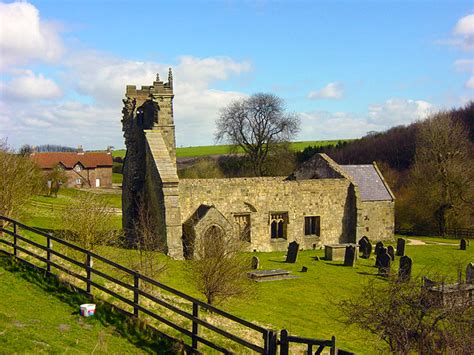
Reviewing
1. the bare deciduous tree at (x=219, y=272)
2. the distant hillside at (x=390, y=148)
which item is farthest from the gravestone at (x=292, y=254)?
the distant hillside at (x=390, y=148)

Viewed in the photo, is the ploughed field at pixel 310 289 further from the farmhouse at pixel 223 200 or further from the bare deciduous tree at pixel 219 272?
the farmhouse at pixel 223 200

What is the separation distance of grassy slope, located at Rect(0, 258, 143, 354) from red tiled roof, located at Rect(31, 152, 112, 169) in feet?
232

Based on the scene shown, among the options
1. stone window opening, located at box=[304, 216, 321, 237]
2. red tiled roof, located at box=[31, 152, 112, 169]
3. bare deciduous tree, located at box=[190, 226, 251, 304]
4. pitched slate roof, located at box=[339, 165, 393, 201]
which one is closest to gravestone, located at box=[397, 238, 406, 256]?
stone window opening, located at box=[304, 216, 321, 237]

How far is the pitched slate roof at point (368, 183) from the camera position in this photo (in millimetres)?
36000

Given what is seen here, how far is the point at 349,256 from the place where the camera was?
26.9 meters

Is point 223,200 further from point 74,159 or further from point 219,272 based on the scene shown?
point 74,159

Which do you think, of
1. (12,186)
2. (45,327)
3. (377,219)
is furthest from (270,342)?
(377,219)

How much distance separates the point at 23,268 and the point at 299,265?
16.2 meters

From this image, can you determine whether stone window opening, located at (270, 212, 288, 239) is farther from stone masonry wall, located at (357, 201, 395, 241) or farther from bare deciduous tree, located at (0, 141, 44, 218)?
bare deciduous tree, located at (0, 141, 44, 218)

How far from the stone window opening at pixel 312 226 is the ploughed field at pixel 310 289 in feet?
4.38

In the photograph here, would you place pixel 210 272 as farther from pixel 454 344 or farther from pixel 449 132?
pixel 449 132

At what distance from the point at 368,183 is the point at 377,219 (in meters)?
2.76

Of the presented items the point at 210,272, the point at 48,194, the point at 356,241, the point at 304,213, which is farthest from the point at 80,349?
the point at 48,194

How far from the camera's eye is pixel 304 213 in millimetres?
31188
